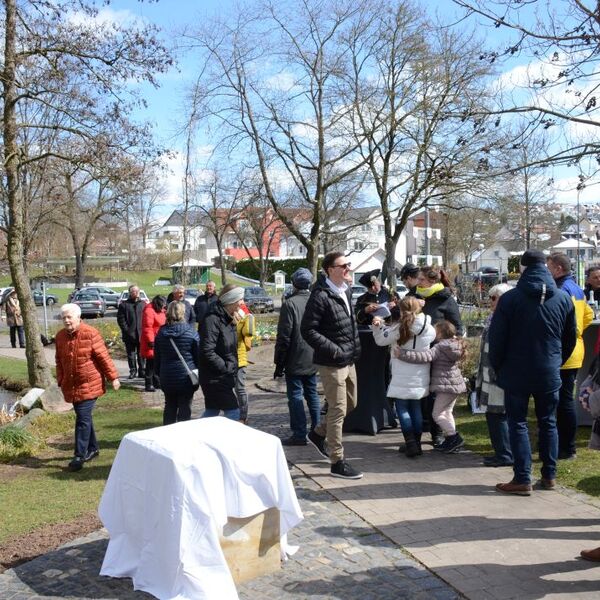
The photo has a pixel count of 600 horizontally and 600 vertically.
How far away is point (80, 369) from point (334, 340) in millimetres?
2751

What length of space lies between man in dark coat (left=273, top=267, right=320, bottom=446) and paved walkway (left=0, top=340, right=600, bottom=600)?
3.20ft

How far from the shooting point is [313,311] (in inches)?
259

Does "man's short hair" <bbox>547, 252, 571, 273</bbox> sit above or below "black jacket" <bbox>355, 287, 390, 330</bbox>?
above

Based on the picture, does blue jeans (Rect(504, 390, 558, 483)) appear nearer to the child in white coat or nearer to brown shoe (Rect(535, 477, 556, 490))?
brown shoe (Rect(535, 477, 556, 490))

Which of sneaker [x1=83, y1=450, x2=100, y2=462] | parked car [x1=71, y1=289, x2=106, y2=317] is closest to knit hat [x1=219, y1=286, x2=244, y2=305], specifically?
sneaker [x1=83, y1=450, x2=100, y2=462]

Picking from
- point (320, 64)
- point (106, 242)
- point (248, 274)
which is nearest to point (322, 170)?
point (320, 64)

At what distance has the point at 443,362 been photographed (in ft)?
23.7

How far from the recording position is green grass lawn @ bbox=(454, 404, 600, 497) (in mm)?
6254

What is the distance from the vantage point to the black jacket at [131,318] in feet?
44.6

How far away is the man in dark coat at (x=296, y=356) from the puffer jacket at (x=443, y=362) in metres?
1.07

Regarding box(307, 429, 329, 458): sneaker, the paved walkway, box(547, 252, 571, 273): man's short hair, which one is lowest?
the paved walkway

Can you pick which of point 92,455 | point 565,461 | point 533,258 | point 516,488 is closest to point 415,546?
point 516,488

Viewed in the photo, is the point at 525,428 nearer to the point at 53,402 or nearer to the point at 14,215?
the point at 53,402

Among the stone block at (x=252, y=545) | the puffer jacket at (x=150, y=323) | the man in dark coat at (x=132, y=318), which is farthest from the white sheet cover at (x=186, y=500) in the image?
the man in dark coat at (x=132, y=318)
